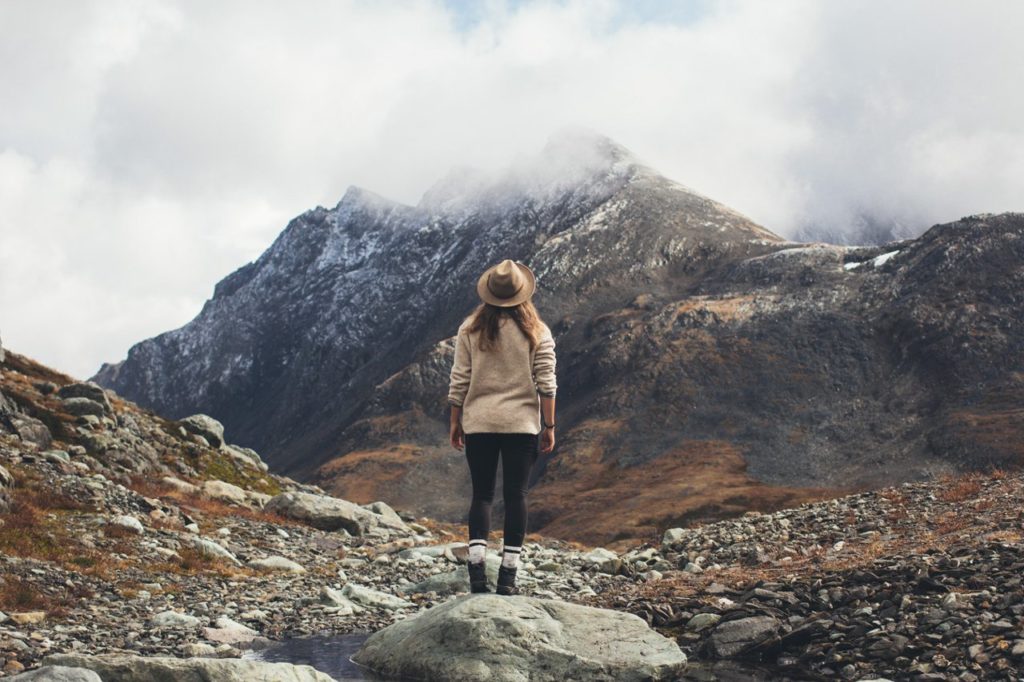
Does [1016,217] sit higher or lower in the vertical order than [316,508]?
higher

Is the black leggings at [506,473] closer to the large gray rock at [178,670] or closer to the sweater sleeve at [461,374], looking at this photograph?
the sweater sleeve at [461,374]

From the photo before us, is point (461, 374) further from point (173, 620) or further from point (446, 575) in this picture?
point (446, 575)

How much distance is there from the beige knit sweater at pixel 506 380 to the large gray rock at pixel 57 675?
495cm

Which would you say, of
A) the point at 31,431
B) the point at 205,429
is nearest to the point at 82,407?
the point at 31,431

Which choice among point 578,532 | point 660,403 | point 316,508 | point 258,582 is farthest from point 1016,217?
point 258,582

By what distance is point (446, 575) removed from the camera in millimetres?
18453

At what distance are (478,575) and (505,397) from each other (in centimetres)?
227

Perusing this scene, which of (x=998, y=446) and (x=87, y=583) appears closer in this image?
(x=87, y=583)

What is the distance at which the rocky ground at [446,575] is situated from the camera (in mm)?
10732

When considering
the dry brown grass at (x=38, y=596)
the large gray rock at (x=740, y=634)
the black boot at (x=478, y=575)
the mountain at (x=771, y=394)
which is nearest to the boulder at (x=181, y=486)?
the dry brown grass at (x=38, y=596)

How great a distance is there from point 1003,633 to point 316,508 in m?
27.3

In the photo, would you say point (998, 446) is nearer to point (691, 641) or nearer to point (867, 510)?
point (867, 510)

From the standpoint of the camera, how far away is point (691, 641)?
12.0m

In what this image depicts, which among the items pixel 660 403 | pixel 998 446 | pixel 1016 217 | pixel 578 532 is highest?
pixel 1016 217
